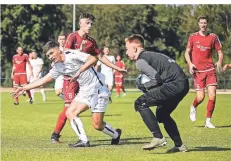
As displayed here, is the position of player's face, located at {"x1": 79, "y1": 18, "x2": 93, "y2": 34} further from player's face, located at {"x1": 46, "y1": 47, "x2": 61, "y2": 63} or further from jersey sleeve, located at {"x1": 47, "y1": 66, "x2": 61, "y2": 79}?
jersey sleeve, located at {"x1": 47, "y1": 66, "x2": 61, "y2": 79}

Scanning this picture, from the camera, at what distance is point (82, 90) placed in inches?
A: 478

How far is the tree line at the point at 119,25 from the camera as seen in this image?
57125mm

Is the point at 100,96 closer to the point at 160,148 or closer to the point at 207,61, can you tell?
the point at 160,148

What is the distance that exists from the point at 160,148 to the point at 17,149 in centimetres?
239

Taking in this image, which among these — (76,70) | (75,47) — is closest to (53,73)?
(76,70)

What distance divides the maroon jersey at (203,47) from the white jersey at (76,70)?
5.02 metres

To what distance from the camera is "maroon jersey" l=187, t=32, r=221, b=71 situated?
16583 millimetres

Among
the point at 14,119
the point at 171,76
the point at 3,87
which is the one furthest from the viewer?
the point at 3,87

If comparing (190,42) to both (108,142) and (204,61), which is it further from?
(108,142)

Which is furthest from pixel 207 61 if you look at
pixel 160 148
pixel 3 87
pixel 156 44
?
pixel 156 44

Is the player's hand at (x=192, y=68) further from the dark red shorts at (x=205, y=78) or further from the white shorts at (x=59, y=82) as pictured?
the white shorts at (x=59, y=82)

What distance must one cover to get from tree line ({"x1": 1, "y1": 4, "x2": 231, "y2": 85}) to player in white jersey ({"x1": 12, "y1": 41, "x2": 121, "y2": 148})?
39008mm

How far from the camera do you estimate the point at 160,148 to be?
1162cm

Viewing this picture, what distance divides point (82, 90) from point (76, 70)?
0.53 metres
